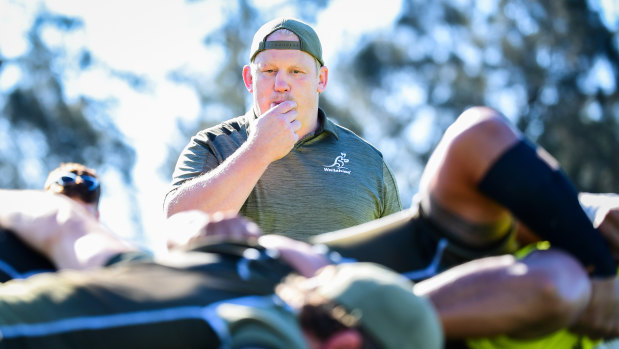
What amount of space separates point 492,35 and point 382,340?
21402mm

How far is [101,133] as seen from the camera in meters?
20.9

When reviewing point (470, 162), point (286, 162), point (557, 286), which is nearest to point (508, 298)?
point (557, 286)

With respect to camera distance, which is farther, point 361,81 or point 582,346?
point 361,81

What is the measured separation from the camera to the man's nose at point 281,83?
15.6 ft

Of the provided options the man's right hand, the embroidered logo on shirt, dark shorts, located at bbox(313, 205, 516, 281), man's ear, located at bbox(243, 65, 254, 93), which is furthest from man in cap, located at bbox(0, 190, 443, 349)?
man's ear, located at bbox(243, 65, 254, 93)

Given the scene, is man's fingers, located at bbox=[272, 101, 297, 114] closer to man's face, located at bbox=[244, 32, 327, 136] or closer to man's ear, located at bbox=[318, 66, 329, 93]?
man's face, located at bbox=[244, 32, 327, 136]

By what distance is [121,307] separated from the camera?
2.46m

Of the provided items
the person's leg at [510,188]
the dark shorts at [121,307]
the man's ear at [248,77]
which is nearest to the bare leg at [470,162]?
the person's leg at [510,188]

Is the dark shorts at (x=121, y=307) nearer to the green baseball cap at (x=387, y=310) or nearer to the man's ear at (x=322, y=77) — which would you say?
the green baseball cap at (x=387, y=310)

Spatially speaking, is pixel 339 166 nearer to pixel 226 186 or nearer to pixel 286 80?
pixel 286 80

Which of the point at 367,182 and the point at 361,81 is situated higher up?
the point at 367,182

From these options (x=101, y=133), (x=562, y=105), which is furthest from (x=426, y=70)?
(x=101, y=133)

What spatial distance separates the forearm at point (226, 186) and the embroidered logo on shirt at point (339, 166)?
56cm

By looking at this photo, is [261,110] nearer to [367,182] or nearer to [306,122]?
[306,122]
